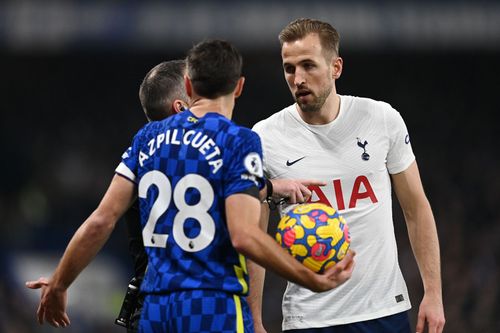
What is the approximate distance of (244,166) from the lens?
4.32 meters

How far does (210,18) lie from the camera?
59.7ft

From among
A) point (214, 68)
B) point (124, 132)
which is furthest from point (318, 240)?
point (124, 132)

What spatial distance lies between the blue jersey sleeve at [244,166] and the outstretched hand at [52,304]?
101 cm

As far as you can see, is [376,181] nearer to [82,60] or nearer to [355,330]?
[355,330]

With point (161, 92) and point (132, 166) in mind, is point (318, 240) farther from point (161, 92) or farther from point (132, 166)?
point (161, 92)

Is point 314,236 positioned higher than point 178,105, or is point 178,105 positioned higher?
point 178,105

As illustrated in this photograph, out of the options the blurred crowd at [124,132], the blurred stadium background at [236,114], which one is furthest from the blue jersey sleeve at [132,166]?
the blurred crowd at [124,132]

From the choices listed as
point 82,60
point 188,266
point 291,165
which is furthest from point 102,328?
point 188,266

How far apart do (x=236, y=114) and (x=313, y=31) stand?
1475 centimetres

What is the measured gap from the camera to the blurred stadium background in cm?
1548

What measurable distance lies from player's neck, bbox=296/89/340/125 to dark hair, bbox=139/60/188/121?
2.63 ft

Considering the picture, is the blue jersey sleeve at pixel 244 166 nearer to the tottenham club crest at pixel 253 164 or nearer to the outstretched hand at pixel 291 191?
the tottenham club crest at pixel 253 164

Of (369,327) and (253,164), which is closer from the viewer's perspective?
(253,164)

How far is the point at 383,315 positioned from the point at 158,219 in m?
1.63
